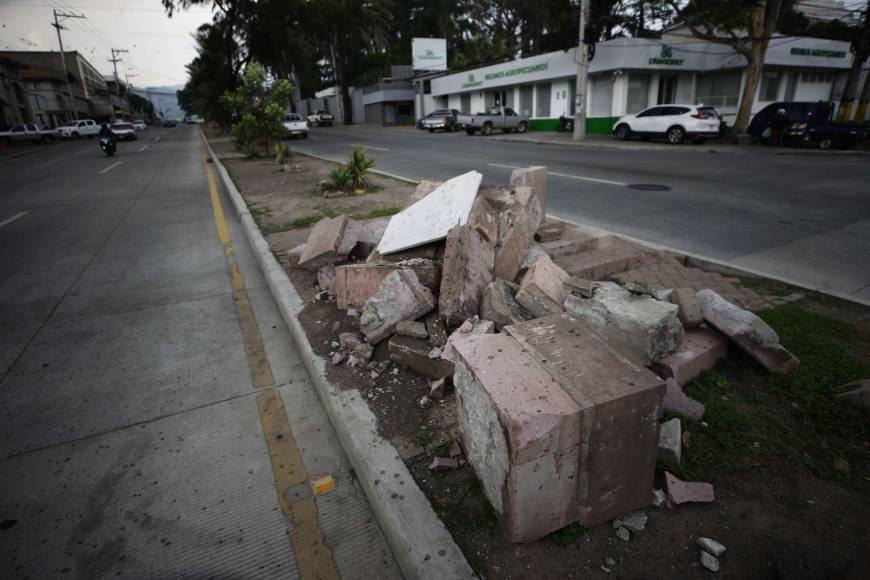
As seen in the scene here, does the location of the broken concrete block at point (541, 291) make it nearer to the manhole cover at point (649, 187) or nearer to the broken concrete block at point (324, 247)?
the broken concrete block at point (324, 247)

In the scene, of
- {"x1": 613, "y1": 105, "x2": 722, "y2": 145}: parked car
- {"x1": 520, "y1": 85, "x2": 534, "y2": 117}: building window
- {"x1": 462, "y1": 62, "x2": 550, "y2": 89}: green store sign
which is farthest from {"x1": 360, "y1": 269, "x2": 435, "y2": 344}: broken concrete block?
{"x1": 520, "y1": 85, "x2": 534, "y2": 117}: building window

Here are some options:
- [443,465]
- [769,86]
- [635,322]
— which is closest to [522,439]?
[443,465]

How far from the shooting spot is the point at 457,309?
131 inches

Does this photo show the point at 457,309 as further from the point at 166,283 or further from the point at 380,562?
the point at 166,283

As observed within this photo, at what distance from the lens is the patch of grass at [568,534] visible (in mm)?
1966

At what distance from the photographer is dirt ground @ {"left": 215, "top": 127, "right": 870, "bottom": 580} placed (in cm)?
188

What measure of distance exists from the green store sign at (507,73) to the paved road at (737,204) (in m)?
17.3

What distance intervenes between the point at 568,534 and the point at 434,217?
2875 mm

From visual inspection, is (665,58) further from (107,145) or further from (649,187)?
(107,145)

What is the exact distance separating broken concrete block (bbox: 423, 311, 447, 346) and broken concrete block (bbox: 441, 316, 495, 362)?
0.11 meters

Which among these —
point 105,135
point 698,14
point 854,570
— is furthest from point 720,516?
point 105,135

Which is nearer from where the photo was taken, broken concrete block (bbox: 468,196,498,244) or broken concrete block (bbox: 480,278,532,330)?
broken concrete block (bbox: 480,278,532,330)

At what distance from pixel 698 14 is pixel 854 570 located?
23736 mm

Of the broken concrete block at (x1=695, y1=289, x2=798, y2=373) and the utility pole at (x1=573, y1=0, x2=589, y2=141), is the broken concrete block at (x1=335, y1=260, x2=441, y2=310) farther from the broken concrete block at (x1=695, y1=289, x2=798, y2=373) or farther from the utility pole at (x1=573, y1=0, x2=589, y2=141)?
the utility pole at (x1=573, y1=0, x2=589, y2=141)
